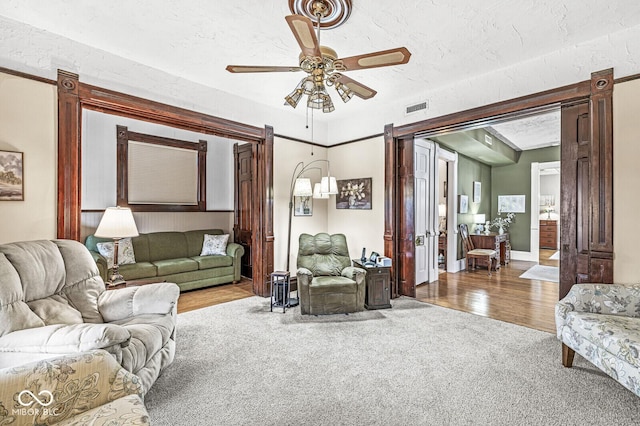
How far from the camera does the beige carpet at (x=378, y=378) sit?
1.97 m

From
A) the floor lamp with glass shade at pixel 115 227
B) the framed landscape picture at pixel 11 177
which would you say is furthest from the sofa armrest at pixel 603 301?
the framed landscape picture at pixel 11 177

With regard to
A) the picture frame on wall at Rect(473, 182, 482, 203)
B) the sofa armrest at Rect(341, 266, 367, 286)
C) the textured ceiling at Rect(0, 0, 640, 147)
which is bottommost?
the sofa armrest at Rect(341, 266, 367, 286)

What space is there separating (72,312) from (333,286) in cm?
247

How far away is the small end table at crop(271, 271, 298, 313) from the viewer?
4.06 meters

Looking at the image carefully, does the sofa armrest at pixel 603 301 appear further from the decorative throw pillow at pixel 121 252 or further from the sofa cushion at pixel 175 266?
the decorative throw pillow at pixel 121 252

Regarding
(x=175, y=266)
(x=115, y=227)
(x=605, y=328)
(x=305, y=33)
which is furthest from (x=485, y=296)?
(x=115, y=227)

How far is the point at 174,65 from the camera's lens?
3424 mm

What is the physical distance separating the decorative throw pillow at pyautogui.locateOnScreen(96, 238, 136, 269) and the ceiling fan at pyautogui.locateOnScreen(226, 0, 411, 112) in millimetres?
3653

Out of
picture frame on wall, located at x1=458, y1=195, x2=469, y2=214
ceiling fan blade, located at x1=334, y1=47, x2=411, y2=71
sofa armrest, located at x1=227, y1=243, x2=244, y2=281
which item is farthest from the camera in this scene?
picture frame on wall, located at x1=458, y1=195, x2=469, y2=214

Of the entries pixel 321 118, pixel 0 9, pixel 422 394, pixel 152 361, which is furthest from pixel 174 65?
pixel 422 394

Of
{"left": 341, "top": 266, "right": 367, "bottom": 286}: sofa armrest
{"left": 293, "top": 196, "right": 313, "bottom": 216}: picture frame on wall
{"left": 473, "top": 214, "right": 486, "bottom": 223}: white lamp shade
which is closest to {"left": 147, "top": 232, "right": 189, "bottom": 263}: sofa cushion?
{"left": 293, "top": 196, "right": 313, "bottom": 216}: picture frame on wall

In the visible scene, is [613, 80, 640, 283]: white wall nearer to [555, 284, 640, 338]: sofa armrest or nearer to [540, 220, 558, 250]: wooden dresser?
[555, 284, 640, 338]: sofa armrest

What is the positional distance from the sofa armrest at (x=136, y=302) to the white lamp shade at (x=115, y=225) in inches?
31.7

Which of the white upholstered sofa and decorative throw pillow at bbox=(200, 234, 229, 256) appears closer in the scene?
the white upholstered sofa
